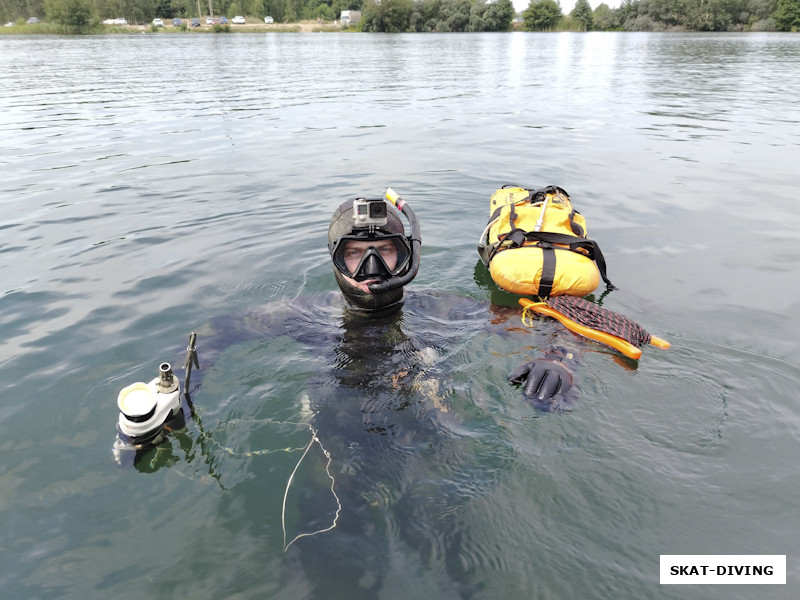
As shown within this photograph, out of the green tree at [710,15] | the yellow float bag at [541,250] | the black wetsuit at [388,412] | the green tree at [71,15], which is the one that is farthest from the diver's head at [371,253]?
the green tree at [710,15]

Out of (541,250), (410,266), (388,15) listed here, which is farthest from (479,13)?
(410,266)

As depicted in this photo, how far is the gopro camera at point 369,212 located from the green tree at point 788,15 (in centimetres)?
6918

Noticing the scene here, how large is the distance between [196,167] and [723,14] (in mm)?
70249

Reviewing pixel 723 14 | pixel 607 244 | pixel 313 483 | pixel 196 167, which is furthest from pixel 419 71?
Answer: pixel 723 14

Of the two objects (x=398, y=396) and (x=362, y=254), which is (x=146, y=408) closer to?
(x=398, y=396)

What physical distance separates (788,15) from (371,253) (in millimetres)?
69824

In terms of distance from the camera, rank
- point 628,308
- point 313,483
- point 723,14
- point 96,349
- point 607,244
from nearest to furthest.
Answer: point 313,483 < point 96,349 < point 628,308 < point 607,244 < point 723,14

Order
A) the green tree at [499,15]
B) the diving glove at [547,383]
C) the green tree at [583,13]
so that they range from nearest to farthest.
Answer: the diving glove at [547,383] < the green tree at [499,15] < the green tree at [583,13]

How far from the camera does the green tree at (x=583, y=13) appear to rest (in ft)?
268

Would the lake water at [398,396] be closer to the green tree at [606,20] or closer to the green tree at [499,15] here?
the green tree at [499,15]

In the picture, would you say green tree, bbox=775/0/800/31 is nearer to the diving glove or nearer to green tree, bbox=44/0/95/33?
the diving glove

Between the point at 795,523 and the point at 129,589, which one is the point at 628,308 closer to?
the point at 795,523

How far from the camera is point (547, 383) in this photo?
11.4 ft

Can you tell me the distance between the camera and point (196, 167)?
33.2ft
